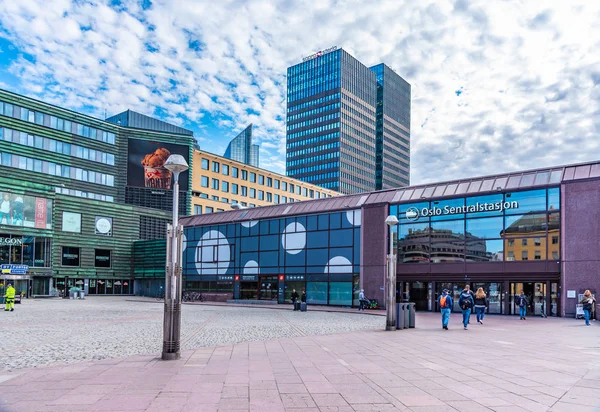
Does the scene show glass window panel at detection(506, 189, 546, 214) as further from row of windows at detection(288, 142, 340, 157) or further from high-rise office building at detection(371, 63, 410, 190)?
high-rise office building at detection(371, 63, 410, 190)

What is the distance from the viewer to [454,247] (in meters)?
33.8

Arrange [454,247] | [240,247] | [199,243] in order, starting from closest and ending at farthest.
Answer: [454,247], [240,247], [199,243]

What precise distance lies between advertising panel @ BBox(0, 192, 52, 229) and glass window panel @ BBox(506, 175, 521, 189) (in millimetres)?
48997

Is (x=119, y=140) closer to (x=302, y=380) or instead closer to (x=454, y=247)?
(x=454, y=247)

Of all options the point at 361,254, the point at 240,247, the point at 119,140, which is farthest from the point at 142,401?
the point at 119,140

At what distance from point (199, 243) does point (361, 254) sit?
775 inches

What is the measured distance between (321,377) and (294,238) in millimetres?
32808

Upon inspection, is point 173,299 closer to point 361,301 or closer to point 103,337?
point 103,337

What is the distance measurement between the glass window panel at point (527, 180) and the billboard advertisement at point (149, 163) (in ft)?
172

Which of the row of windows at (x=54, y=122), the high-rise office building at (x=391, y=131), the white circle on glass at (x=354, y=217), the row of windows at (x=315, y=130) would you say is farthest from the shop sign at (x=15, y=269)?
the high-rise office building at (x=391, y=131)

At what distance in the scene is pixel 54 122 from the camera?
2581 inches

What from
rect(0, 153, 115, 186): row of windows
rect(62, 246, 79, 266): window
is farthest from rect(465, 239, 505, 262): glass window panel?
rect(0, 153, 115, 186): row of windows

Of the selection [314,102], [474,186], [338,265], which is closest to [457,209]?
[474,186]

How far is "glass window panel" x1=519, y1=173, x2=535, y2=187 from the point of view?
102ft
